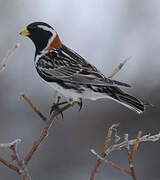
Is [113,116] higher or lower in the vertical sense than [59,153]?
higher

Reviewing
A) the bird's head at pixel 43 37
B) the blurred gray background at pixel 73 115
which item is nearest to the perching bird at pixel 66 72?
the bird's head at pixel 43 37

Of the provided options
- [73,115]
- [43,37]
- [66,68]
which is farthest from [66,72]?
[73,115]

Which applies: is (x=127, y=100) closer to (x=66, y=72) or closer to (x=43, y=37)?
(x=66, y=72)

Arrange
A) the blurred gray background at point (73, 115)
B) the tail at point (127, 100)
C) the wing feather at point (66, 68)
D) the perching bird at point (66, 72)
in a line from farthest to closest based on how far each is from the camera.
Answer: the blurred gray background at point (73, 115) → the wing feather at point (66, 68) → the perching bird at point (66, 72) → the tail at point (127, 100)

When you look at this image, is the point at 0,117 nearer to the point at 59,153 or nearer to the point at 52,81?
the point at 59,153

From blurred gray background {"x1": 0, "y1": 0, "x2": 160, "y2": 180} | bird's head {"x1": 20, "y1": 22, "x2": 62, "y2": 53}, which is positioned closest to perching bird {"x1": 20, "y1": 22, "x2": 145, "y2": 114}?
bird's head {"x1": 20, "y1": 22, "x2": 62, "y2": 53}

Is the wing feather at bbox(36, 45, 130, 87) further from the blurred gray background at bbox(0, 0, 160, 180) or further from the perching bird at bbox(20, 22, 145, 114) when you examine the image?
the blurred gray background at bbox(0, 0, 160, 180)

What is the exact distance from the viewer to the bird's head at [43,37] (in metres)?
3.53

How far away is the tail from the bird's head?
0.59 m

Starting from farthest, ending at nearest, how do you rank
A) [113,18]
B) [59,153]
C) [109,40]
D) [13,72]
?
[113,18], [109,40], [13,72], [59,153]

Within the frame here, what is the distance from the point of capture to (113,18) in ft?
36.2

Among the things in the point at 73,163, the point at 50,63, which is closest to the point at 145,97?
the point at 73,163

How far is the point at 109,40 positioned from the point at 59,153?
3197 mm

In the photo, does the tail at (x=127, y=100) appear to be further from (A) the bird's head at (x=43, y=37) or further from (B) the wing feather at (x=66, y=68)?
(A) the bird's head at (x=43, y=37)
